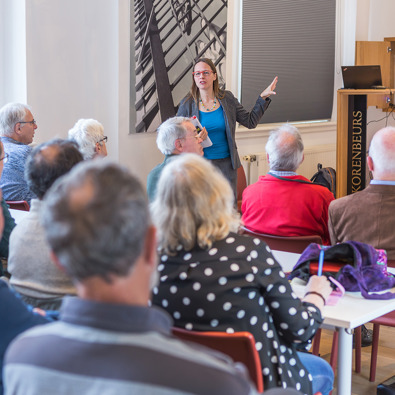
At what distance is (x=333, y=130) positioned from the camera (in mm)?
8719

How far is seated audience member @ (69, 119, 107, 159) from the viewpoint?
14.6 feet

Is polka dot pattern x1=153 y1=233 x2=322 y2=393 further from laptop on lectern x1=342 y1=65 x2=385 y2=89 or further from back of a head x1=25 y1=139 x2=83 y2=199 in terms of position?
laptop on lectern x1=342 y1=65 x2=385 y2=89

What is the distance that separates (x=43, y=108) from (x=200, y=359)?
4.39m

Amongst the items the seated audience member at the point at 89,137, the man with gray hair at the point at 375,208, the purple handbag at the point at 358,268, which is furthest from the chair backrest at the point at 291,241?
the seated audience member at the point at 89,137

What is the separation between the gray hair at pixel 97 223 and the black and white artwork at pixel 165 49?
16.2 feet

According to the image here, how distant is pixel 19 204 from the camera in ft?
12.4

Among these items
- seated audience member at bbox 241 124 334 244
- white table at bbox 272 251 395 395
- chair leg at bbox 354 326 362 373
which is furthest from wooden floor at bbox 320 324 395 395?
white table at bbox 272 251 395 395

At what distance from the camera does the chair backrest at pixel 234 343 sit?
169 cm

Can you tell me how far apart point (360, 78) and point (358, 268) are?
4513mm

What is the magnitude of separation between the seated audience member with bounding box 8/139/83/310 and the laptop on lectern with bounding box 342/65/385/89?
480cm

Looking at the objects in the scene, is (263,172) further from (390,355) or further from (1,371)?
(1,371)

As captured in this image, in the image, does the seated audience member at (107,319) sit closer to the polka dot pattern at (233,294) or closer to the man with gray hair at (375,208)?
the polka dot pattern at (233,294)

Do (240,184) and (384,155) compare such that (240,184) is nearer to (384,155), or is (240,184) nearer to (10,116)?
(10,116)

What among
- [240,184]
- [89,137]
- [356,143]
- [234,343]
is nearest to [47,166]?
[234,343]
